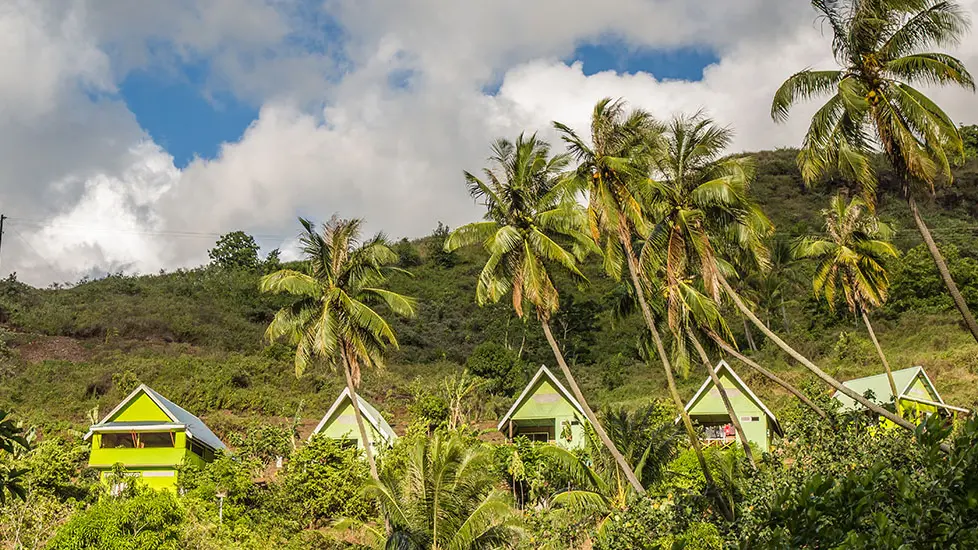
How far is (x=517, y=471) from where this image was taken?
97.2 ft

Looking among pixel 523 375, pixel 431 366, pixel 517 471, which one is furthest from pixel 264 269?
pixel 517 471

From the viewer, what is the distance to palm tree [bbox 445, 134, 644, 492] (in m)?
24.7

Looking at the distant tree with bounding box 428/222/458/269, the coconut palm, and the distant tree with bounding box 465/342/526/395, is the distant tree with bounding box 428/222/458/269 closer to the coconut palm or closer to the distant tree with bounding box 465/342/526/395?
the distant tree with bounding box 465/342/526/395

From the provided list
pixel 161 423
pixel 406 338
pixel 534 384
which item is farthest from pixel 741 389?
pixel 406 338

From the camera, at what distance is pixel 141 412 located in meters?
33.9

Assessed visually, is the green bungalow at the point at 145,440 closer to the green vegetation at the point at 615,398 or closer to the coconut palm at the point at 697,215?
the green vegetation at the point at 615,398

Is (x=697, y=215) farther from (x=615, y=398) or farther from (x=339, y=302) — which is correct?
(x=615, y=398)

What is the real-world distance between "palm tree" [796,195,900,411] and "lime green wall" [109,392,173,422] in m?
25.5

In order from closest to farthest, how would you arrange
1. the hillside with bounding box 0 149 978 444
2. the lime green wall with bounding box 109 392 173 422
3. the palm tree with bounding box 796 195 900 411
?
the palm tree with bounding box 796 195 900 411
the lime green wall with bounding box 109 392 173 422
the hillside with bounding box 0 149 978 444

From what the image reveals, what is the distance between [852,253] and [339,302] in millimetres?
17991

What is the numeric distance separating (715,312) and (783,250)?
3894 cm

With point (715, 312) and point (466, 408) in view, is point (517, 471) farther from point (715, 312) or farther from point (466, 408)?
point (466, 408)

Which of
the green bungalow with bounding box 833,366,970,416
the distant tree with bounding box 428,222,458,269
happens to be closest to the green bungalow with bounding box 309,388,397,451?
the green bungalow with bounding box 833,366,970,416

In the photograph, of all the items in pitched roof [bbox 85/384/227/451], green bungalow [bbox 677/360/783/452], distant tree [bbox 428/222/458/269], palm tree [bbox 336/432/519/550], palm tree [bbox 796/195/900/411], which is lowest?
palm tree [bbox 336/432/519/550]
